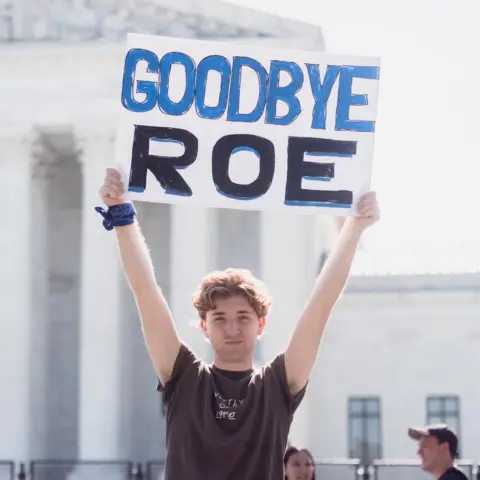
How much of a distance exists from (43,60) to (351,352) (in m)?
17.5

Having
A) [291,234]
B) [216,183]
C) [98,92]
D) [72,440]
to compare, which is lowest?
[72,440]

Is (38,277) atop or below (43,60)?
below

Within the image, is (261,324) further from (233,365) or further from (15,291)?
(15,291)

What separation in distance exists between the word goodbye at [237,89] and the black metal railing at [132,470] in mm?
27484

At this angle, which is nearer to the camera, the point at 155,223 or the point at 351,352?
the point at 155,223

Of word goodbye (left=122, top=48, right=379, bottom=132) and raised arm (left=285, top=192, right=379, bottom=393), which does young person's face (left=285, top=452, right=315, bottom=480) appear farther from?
raised arm (left=285, top=192, right=379, bottom=393)

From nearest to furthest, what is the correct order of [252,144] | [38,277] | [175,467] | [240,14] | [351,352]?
[175,467] → [252,144] → [240,14] → [38,277] → [351,352]

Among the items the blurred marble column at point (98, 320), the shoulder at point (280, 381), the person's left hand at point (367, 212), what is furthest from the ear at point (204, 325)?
the blurred marble column at point (98, 320)

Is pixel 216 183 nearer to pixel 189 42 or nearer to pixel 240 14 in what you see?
pixel 189 42

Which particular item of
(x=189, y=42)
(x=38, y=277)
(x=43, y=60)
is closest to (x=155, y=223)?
(x=38, y=277)

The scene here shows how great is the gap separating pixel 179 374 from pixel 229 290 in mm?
436

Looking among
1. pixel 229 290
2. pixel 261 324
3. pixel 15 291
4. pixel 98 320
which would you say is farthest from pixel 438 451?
pixel 15 291

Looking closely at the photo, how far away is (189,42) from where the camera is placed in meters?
7.17

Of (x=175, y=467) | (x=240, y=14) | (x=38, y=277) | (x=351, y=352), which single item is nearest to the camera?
(x=175, y=467)
